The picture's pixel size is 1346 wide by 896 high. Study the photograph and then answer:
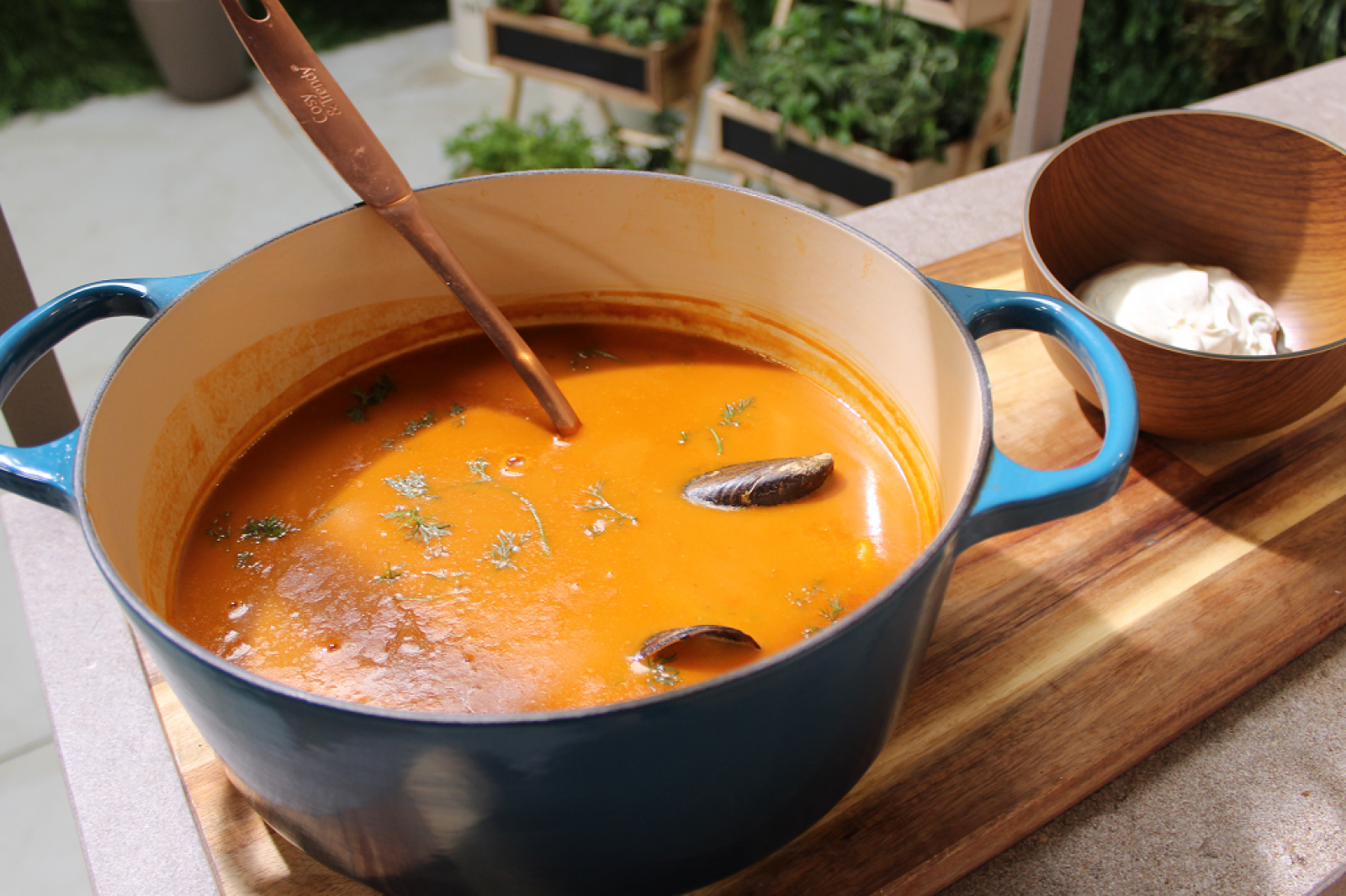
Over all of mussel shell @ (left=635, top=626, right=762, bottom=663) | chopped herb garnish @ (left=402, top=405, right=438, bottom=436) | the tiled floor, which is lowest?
the tiled floor

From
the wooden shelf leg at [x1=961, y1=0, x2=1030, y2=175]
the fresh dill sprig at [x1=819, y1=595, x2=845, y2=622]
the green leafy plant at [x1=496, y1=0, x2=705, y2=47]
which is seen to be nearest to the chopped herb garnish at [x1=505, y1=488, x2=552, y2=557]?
the fresh dill sprig at [x1=819, y1=595, x2=845, y2=622]

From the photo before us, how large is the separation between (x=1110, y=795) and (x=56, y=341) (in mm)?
834

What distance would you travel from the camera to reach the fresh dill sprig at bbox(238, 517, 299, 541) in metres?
0.83

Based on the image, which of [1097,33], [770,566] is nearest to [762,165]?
[1097,33]

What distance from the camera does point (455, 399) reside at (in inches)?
38.2

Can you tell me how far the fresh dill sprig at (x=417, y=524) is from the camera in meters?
0.82

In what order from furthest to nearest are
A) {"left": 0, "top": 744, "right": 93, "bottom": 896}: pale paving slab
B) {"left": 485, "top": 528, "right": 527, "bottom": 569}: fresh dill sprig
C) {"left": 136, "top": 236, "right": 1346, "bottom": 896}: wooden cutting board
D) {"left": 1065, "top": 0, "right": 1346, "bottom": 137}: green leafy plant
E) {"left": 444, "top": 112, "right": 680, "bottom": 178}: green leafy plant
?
{"left": 444, "top": 112, "right": 680, "bottom": 178}: green leafy plant < {"left": 1065, "top": 0, "right": 1346, "bottom": 137}: green leafy plant < {"left": 0, "top": 744, "right": 93, "bottom": 896}: pale paving slab < {"left": 485, "top": 528, "right": 527, "bottom": 569}: fresh dill sprig < {"left": 136, "top": 236, "right": 1346, "bottom": 896}: wooden cutting board

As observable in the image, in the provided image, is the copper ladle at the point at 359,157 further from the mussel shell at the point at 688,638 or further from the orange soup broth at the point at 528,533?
the mussel shell at the point at 688,638

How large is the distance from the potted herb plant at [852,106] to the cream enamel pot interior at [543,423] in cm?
193

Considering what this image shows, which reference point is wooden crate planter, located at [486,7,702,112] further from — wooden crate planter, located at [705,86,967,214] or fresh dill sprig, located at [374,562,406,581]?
fresh dill sprig, located at [374,562,406,581]

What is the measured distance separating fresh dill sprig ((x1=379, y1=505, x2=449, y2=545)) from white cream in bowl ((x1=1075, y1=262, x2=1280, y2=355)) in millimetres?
654

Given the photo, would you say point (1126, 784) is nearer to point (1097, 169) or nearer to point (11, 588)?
point (1097, 169)

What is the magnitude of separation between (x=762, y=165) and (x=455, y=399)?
7.59 feet

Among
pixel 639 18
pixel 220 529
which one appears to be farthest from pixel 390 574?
→ pixel 639 18
